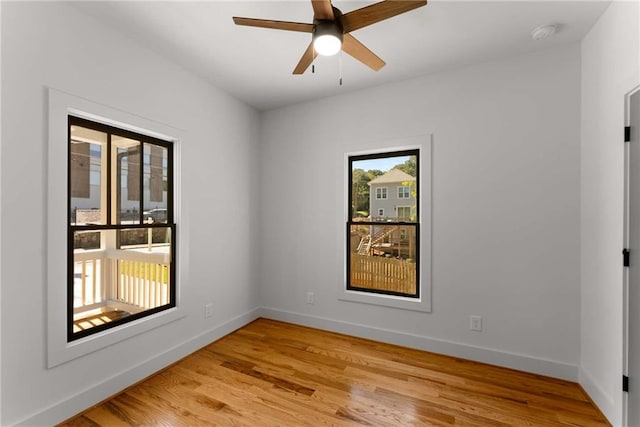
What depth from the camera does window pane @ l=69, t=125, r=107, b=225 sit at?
6.72 feet

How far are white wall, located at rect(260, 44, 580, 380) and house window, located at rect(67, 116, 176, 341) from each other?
1636mm

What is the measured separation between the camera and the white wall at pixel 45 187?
1.66m

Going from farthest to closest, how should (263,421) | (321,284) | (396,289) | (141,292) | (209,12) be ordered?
1. (321,284)
2. (396,289)
3. (141,292)
4. (209,12)
5. (263,421)

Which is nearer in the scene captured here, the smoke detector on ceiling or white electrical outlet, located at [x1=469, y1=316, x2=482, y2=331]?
the smoke detector on ceiling

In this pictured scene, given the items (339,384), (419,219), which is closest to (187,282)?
(339,384)

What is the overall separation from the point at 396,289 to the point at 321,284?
0.88m

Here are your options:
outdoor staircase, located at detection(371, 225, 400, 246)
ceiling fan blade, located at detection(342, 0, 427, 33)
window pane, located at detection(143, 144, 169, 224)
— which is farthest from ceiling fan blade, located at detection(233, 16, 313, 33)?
outdoor staircase, located at detection(371, 225, 400, 246)

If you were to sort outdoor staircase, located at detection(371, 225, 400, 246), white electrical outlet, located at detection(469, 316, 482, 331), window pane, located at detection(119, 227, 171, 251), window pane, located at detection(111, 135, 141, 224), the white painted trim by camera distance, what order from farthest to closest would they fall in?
1. outdoor staircase, located at detection(371, 225, 400, 246)
2. white electrical outlet, located at detection(469, 316, 482, 331)
3. window pane, located at detection(119, 227, 171, 251)
4. window pane, located at detection(111, 135, 141, 224)
5. the white painted trim

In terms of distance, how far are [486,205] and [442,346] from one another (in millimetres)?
1429

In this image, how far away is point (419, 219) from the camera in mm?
2969

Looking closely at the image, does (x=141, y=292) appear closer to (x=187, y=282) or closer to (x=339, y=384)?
(x=187, y=282)

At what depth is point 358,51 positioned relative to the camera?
1917 mm

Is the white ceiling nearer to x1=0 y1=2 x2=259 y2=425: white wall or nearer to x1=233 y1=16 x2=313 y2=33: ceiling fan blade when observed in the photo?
x1=0 y1=2 x2=259 y2=425: white wall

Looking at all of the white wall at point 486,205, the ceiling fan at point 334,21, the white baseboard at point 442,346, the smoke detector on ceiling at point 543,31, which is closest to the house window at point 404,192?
the white wall at point 486,205
